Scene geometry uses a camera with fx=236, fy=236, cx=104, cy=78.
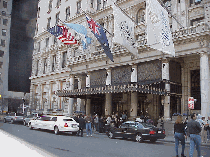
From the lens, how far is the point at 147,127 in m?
16.3

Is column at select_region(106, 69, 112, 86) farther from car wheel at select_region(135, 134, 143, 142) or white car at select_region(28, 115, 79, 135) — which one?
car wheel at select_region(135, 134, 143, 142)

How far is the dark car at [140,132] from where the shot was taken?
624 inches

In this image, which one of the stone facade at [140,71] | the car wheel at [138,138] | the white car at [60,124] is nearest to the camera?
the car wheel at [138,138]

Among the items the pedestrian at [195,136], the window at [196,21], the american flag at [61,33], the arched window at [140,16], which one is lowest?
the pedestrian at [195,136]

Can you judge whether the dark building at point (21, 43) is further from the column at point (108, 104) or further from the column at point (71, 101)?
the column at point (108, 104)

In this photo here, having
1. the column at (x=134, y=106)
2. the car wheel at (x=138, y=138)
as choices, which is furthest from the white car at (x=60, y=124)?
the column at (x=134, y=106)

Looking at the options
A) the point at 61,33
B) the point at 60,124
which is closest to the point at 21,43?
the point at 61,33

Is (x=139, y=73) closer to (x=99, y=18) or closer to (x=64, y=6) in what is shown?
(x=99, y=18)

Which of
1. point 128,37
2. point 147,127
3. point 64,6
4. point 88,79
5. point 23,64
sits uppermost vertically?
point 64,6

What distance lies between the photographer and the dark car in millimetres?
15855

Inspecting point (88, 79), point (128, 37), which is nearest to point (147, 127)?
point (128, 37)

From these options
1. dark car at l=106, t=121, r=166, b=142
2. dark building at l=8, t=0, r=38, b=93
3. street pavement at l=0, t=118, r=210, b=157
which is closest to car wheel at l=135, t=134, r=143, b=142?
dark car at l=106, t=121, r=166, b=142

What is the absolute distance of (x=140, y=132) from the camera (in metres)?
16.3

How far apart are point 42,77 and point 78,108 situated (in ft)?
49.3
